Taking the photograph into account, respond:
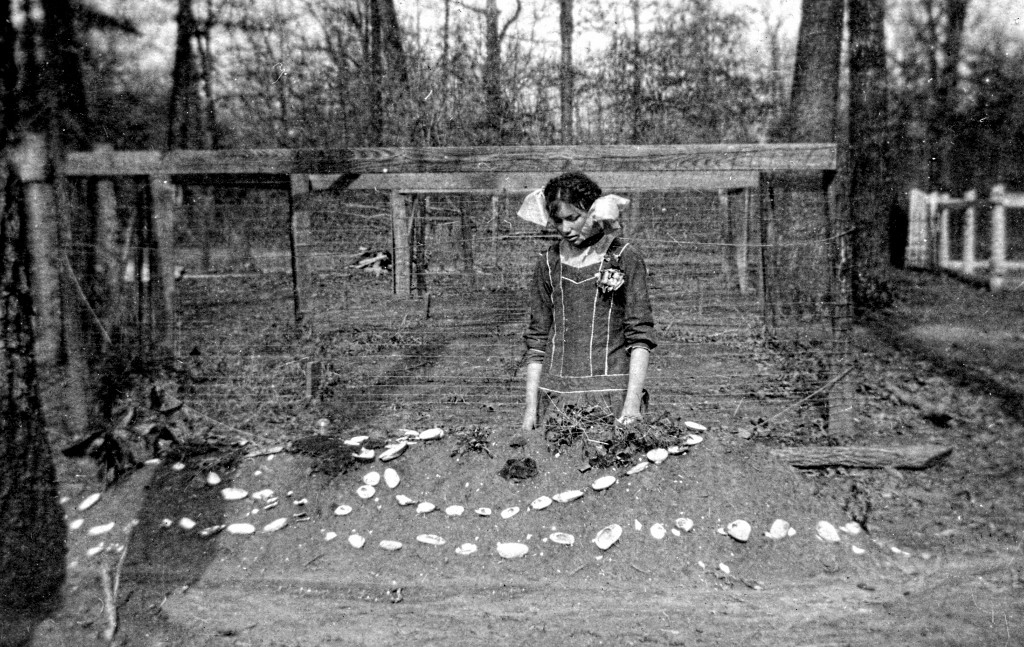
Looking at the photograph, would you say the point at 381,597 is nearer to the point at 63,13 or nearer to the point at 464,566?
the point at 464,566

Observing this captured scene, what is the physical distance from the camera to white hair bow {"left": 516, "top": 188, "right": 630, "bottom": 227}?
379 cm

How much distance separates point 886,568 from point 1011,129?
2628 cm

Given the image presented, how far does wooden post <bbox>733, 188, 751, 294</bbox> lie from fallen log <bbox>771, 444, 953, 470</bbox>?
137cm

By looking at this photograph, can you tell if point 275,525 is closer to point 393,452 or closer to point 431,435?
point 393,452

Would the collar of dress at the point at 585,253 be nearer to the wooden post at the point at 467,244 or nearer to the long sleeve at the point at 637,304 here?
the long sleeve at the point at 637,304

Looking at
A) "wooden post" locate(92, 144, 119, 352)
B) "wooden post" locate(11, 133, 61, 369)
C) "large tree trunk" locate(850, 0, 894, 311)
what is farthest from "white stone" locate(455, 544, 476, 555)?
"large tree trunk" locate(850, 0, 894, 311)

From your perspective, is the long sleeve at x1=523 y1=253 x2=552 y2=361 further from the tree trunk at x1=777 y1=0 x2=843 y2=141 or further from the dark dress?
the tree trunk at x1=777 y1=0 x2=843 y2=141

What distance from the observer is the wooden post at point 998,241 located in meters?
12.1

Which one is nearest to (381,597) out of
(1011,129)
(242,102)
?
(242,102)

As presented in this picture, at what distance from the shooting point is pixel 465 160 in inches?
198

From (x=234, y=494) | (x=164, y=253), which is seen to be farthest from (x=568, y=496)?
(x=164, y=253)

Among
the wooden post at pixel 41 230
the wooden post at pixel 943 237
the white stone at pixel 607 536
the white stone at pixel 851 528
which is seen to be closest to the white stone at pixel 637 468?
the white stone at pixel 607 536

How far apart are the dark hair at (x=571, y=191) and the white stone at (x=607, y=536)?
5.07ft

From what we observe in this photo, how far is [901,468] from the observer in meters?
4.91
